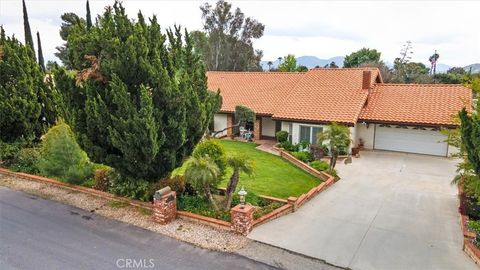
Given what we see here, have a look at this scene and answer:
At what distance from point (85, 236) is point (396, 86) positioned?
23.1 metres

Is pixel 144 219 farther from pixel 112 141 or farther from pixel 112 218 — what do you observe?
pixel 112 141

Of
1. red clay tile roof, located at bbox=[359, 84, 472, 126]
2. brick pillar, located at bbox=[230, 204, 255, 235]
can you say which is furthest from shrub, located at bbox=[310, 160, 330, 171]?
brick pillar, located at bbox=[230, 204, 255, 235]

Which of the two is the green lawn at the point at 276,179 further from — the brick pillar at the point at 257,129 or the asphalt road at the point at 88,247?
the brick pillar at the point at 257,129

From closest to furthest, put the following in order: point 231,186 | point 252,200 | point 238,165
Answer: point 238,165 → point 231,186 → point 252,200

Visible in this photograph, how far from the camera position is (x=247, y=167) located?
37.5ft

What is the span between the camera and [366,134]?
23.5 meters

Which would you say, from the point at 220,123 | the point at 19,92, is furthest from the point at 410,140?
the point at 19,92

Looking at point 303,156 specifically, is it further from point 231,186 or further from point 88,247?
point 88,247

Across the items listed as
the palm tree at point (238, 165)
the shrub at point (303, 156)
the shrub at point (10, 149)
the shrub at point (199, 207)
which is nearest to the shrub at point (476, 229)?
the palm tree at point (238, 165)

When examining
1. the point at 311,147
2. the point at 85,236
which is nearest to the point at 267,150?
the point at 311,147

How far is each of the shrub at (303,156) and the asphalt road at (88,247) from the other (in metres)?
11.5

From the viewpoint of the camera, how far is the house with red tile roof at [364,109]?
71.8 feet

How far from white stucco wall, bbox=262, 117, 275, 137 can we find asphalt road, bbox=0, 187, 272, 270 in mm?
16939

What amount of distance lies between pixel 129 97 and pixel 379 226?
9.27 meters
